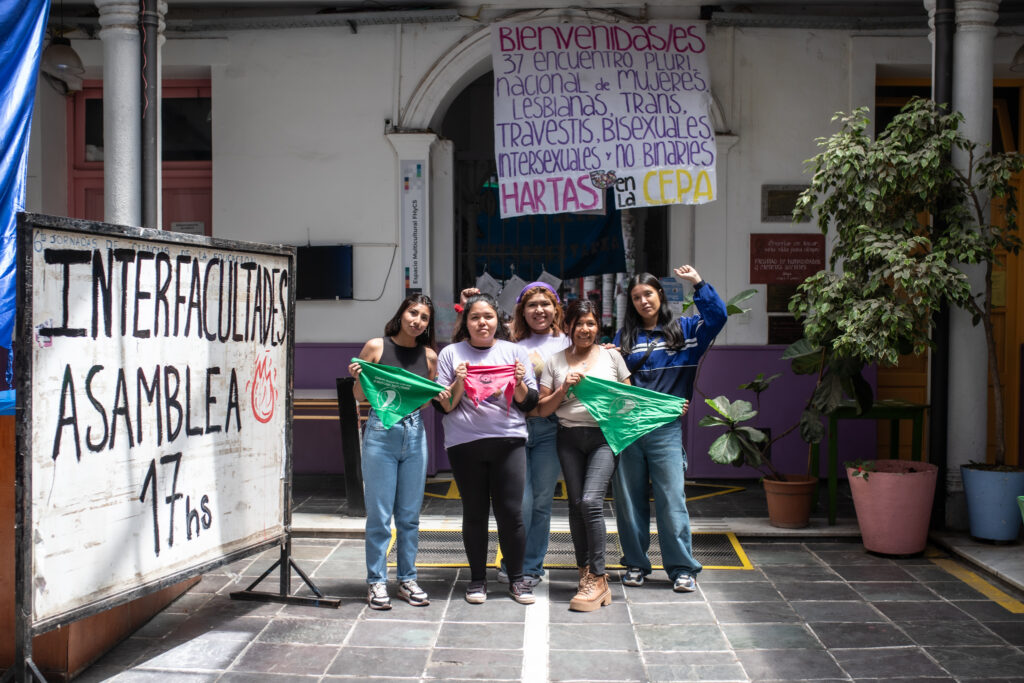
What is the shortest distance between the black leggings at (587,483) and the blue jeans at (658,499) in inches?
10.5

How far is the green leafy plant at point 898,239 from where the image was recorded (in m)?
Result: 5.70

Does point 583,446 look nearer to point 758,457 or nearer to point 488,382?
point 488,382

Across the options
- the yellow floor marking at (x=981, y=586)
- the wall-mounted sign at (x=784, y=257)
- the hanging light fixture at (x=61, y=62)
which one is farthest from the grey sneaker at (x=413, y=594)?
the hanging light fixture at (x=61, y=62)

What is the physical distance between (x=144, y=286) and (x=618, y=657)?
8.79 feet

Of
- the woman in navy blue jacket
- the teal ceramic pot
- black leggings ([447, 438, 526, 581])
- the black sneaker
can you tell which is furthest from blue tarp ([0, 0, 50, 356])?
the teal ceramic pot

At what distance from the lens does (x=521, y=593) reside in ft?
16.1

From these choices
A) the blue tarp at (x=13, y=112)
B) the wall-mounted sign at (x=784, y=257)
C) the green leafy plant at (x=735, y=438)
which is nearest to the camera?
the blue tarp at (x=13, y=112)

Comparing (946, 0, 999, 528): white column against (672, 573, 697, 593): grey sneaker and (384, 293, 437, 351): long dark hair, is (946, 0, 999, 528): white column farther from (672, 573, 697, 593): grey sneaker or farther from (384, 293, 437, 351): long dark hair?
(384, 293, 437, 351): long dark hair

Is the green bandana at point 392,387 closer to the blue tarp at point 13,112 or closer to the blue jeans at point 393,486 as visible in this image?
the blue jeans at point 393,486

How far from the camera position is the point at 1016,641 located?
4.29 m

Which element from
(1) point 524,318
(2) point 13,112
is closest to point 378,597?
(1) point 524,318

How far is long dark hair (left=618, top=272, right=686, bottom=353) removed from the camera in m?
5.08

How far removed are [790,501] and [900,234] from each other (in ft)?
6.36

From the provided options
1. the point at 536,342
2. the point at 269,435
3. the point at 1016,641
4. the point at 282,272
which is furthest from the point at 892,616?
the point at 282,272
